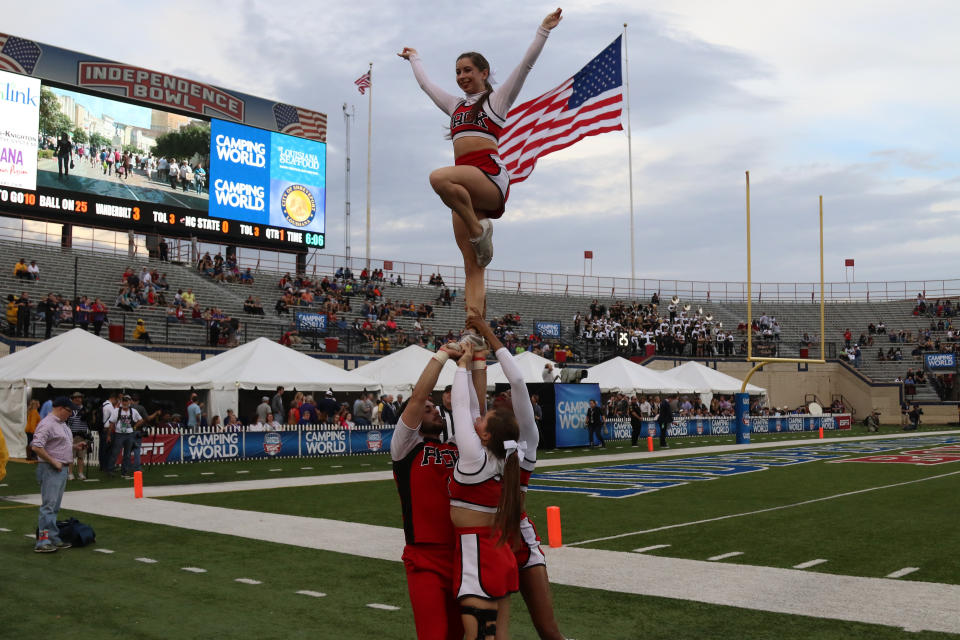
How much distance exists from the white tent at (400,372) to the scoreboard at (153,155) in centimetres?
1427

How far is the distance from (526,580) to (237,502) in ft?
33.4

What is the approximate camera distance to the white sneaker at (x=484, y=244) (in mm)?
4570

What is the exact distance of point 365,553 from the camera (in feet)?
31.2

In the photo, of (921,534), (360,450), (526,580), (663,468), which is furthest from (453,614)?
(360,450)

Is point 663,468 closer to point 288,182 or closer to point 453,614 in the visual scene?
point 453,614

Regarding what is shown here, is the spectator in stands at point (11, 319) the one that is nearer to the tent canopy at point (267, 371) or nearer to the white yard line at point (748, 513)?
the tent canopy at point (267, 371)

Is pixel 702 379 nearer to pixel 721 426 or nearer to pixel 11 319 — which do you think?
pixel 721 426

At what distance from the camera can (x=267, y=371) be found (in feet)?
78.5

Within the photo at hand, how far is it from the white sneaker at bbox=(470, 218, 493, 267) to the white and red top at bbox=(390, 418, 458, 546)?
949 millimetres

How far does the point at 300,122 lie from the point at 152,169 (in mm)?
7896

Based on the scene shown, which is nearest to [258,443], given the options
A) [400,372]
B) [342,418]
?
[342,418]

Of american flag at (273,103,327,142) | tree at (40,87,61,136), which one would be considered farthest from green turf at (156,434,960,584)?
american flag at (273,103,327,142)

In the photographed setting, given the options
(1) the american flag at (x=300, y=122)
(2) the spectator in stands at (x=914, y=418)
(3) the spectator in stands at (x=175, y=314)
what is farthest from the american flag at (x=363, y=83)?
(2) the spectator in stands at (x=914, y=418)

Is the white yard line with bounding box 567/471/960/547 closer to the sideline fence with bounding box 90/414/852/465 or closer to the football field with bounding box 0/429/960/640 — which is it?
the football field with bounding box 0/429/960/640
